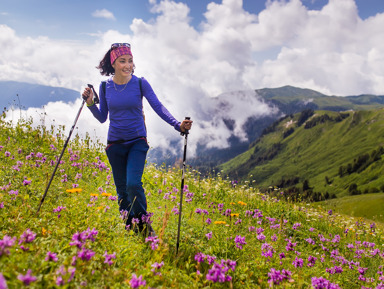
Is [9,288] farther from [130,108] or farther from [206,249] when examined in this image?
[130,108]

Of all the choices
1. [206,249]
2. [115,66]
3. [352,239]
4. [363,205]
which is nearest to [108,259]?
[206,249]

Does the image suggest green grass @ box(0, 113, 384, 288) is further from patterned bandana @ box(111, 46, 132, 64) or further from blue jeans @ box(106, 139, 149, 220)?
patterned bandana @ box(111, 46, 132, 64)

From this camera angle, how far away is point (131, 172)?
16.9 ft

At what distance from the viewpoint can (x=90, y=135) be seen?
1145cm

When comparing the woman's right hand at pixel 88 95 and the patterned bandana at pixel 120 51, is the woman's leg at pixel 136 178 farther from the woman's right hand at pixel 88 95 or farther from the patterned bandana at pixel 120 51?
the patterned bandana at pixel 120 51

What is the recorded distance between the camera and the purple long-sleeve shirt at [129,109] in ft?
18.0

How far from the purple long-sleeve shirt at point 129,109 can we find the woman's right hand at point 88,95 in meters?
0.33

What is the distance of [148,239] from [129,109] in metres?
2.70

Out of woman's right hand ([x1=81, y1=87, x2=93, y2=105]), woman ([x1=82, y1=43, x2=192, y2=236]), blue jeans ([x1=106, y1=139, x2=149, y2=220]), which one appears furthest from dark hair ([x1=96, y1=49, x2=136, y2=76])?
blue jeans ([x1=106, y1=139, x2=149, y2=220])

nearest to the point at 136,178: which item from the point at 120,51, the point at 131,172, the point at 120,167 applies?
the point at 131,172

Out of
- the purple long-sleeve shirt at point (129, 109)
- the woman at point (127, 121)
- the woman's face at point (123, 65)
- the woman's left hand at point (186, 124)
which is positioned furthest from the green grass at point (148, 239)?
the woman's face at point (123, 65)

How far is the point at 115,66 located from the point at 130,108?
41.1 inches

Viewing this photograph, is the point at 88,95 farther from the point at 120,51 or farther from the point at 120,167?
the point at 120,167

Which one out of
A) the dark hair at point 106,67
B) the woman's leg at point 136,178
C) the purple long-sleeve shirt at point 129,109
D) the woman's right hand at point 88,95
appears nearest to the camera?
the woman's leg at point 136,178
